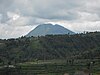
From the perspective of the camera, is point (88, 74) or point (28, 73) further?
point (28, 73)

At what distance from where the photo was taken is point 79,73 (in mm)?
128125

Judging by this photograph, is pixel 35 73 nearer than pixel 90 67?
Yes

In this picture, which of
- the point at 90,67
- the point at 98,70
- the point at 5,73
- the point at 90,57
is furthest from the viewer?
the point at 90,57

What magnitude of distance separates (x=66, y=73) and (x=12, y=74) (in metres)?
25.2

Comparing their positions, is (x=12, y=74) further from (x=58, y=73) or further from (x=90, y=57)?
(x=90, y=57)

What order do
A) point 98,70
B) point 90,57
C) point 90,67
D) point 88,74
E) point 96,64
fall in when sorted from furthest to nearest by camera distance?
point 90,57 → point 96,64 → point 90,67 → point 98,70 → point 88,74

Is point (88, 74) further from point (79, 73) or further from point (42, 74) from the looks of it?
point (42, 74)

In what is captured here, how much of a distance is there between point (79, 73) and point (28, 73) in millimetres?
24621

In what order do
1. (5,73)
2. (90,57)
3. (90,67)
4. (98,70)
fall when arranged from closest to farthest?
(5,73)
(98,70)
(90,67)
(90,57)

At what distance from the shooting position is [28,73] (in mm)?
136875

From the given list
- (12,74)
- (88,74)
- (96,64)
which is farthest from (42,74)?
(96,64)

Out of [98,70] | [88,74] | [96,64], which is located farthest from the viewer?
[96,64]

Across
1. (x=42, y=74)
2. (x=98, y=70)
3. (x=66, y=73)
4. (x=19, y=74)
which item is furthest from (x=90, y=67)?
(x=19, y=74)

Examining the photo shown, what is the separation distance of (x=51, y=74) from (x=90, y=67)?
27143 millimetres
